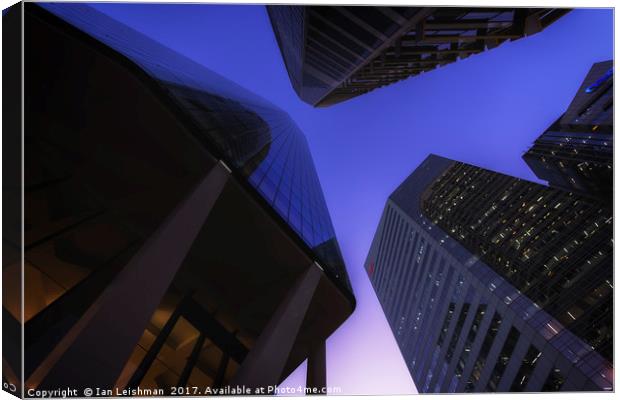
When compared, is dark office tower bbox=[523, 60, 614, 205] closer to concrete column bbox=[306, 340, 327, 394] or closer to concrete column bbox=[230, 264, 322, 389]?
concrete column bbox=[306, 340, 327, 394]

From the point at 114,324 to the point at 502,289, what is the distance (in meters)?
40.9

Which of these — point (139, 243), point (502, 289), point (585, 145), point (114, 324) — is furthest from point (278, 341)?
point (585, 145)

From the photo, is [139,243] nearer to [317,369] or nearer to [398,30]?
[317,369]

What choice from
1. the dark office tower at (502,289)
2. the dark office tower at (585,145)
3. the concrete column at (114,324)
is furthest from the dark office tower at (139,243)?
the dark office tower at (585,145)

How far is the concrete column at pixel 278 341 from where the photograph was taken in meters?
8.68

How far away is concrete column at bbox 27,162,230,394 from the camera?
18.4 feet

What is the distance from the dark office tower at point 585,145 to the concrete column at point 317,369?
1798 inches

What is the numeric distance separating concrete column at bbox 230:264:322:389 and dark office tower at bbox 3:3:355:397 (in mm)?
44

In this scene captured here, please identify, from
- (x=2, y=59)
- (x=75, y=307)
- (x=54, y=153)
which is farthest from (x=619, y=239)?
(x=54, y=153)

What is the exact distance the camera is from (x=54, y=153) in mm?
11617

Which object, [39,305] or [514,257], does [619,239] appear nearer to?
[39,305]

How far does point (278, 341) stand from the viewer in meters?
9.81

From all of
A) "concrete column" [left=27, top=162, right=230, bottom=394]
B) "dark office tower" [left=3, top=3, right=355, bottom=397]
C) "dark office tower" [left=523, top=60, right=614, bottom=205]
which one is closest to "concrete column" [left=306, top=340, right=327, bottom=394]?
"dark office tower" [left=3, top=3, right=355, bottom=397]

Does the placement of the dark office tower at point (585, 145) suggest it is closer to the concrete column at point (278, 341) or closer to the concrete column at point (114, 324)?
the concrete column at point (278, 341)
